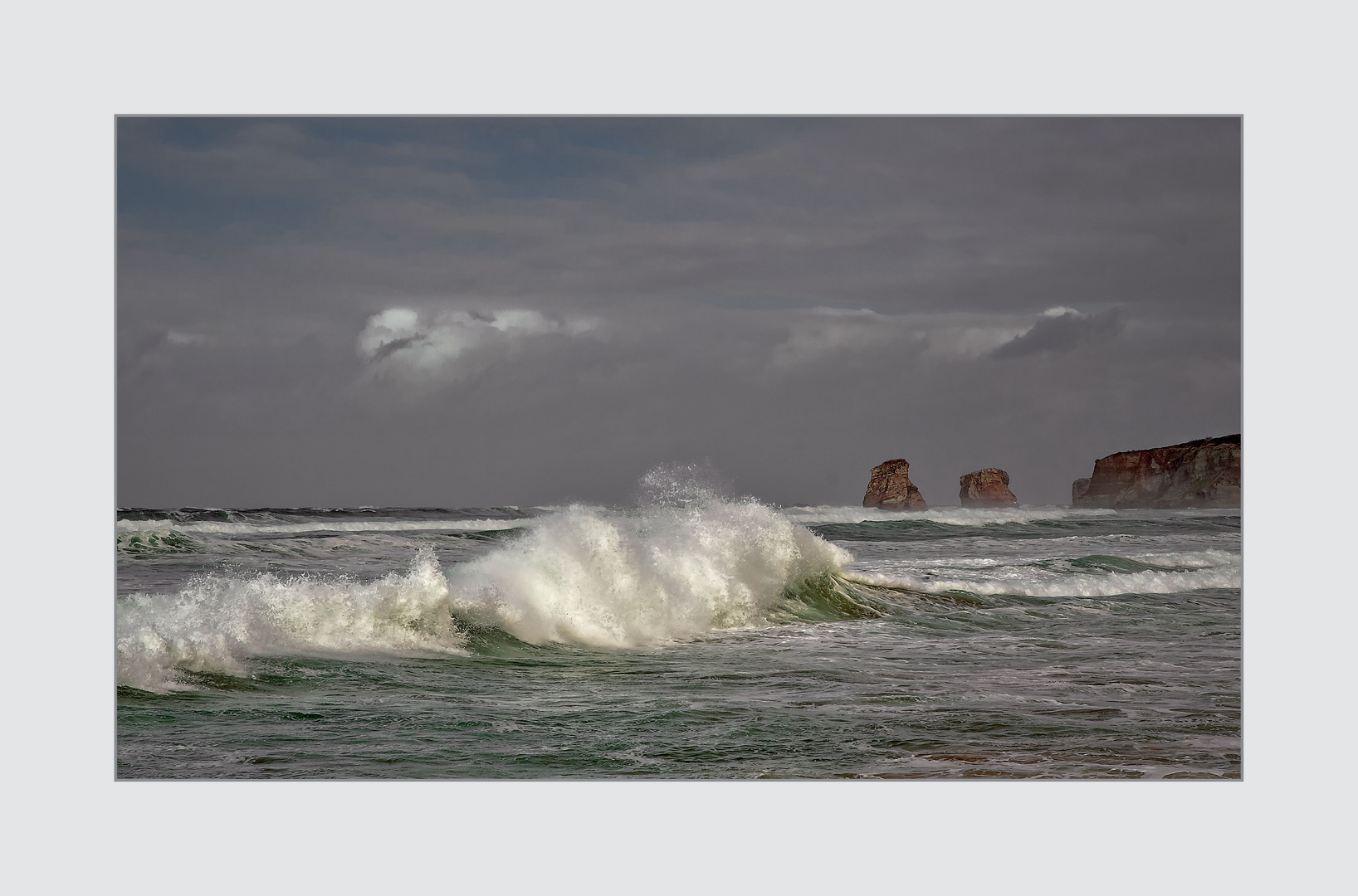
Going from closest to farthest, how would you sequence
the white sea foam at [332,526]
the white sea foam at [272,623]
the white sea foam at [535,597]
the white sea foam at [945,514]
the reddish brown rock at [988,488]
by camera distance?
the white sea foam at [272,623]
the white sea foam at [535,597]
the reddish brown rock at [988,488]
the white sea foam at [945,514]
the white sea foam at [332,526]

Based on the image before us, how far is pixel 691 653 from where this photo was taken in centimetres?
642

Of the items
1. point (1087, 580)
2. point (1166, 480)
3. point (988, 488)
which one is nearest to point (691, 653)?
point (988, 488)

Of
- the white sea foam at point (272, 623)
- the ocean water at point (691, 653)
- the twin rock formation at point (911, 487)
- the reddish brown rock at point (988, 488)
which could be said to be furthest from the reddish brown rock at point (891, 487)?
the white sea foam at point (272, 623)

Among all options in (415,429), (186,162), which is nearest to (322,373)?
(415,429)

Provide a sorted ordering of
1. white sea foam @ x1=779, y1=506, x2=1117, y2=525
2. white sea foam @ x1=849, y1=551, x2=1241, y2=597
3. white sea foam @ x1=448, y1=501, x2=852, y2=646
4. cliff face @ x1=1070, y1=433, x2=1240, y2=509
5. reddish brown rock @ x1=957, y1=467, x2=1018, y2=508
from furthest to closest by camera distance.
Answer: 1. white sea foam @ x1=849, y1=551, x2=1241, y2=597
2. white sea foam @ x1=779, y1=506, x2=1117, y2=525
3. white sea foam @ x1=448, y1=501, x2=852, y2=646
4. reddish brown rock @ x1=957, y1=467, x2=1018, y2=508
5. cliff face @ x1=1070, y1=433, x2=1240, y2=509

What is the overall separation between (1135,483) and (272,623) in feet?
20.4

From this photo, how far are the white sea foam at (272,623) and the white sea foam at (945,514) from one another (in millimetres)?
2758

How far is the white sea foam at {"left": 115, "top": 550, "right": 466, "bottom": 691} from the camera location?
4.96 m

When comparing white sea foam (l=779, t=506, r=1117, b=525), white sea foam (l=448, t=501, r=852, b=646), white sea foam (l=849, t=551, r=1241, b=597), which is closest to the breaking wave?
white sea foam (l=448, t=501, r=852, b=646)

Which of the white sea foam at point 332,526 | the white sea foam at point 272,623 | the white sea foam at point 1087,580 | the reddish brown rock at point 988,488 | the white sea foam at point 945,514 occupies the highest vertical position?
the reddish brown rock at point 988,488

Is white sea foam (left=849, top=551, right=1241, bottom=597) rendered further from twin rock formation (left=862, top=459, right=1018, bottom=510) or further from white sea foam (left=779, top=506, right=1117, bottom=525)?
twin rock formation (left=862, top=459, right=1018, bottom=510)

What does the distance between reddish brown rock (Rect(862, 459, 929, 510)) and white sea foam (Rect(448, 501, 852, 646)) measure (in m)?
1.58

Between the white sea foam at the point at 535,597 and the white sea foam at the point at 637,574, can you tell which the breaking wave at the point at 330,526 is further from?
the white sea foam at the point at 535,597

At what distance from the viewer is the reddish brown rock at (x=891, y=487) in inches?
243
